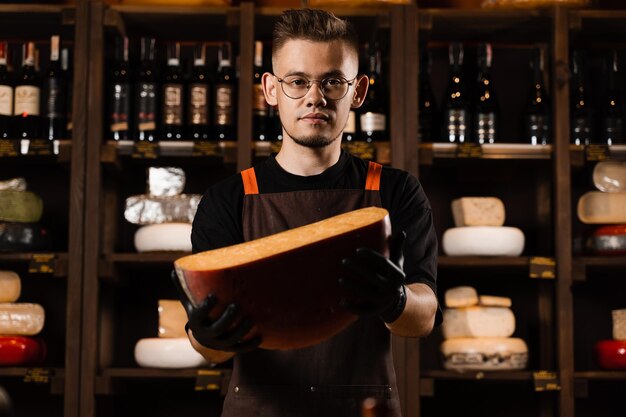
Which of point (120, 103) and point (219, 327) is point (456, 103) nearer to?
point (120, 103)

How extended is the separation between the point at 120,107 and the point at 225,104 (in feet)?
1.11

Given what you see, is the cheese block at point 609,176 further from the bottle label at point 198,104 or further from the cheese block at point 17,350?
the cheese block at point 17,350

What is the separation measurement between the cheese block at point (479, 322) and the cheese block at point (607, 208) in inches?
16.4

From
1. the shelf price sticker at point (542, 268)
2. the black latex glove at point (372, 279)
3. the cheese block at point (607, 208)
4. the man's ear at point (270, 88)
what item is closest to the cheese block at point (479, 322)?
the shelf price sticker at point (542, 268)

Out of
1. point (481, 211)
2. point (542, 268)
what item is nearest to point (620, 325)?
point (542, 268)

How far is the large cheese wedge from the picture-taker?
1110mm

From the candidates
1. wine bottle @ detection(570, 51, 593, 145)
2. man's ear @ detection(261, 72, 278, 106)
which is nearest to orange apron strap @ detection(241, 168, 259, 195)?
man's ear @ detection(261, 72, 278, 106)

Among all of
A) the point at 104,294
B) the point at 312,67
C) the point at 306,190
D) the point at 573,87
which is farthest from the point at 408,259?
the point at 573,87

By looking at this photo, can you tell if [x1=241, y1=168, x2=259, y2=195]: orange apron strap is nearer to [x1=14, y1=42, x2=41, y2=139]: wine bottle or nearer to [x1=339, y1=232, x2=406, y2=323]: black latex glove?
[x1=339, y1=232, x2=406, y2=323]: black latex glove

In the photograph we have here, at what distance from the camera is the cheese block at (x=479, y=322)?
9.50 feet

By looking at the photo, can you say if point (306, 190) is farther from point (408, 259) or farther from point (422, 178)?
point (422, 178)

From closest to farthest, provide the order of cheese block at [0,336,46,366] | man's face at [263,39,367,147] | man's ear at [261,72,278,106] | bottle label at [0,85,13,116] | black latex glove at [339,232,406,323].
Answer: black latex glove at [339,232,406,323] < man's face at [263,39,367,147] < man's ear at [261,72,278,106] < cheese block at [0,336,46,366] < bottle label at [0,85,13,116]

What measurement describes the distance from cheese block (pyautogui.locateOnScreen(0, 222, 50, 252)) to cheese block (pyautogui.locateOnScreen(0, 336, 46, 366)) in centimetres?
28

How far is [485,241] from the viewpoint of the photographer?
2.91 meters
